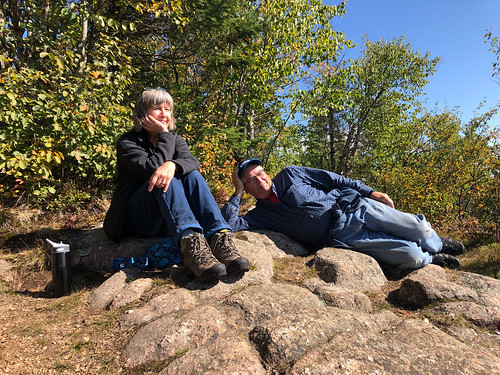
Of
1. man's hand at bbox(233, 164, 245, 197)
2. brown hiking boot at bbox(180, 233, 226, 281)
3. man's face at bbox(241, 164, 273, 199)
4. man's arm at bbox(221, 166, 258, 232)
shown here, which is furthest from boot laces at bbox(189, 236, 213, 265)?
man's face at bbox(241, 164, 273, 199)

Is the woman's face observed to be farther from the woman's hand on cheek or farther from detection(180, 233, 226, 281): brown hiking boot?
detection(180, 233, 226, 281): brown hiking boot

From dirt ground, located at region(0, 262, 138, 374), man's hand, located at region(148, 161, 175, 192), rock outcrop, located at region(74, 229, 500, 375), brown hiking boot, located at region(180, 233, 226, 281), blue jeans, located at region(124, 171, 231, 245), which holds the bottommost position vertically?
dirt ground, located at region(0, 262, 138, 374)

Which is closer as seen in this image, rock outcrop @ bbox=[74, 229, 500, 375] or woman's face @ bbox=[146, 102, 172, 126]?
rock outcrop @ bbox=[74, 229, 500, 375]

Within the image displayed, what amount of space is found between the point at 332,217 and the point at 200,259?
180 centimetres

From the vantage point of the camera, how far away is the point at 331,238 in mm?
3508

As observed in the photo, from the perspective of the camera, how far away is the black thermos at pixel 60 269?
2.42m

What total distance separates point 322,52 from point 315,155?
528 inches

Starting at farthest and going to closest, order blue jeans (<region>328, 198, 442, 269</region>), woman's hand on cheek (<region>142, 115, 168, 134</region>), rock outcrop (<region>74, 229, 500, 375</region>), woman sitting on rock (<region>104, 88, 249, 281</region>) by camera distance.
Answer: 1. blue jeans (<region>328, 198, 442, 269</region>)
2. woman's hand on cheek (<region>142, 115, 168, 134</region>)
3. woman sitting on rock (<region>104, 88, 249, 281</region>)
4. rock outcrop (<region>74, 229, 500, 375</region>)

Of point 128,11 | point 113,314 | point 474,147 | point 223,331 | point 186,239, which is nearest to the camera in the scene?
point 223,331

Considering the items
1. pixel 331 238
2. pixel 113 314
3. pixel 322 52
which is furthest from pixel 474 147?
pixel 113 314

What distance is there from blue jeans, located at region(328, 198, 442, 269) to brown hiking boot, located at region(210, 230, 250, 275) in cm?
146

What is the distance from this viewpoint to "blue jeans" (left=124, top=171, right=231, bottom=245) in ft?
8.13

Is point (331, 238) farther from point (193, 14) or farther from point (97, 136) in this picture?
point (193, 14)

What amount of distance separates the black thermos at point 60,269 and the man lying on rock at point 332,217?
5.11ft
